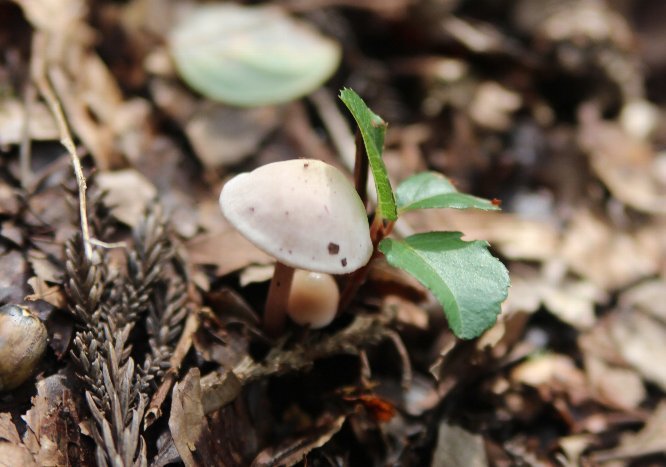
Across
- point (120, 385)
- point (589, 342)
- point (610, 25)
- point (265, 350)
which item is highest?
point (610, 25)

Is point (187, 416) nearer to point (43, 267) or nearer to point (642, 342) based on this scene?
point (43, 267)

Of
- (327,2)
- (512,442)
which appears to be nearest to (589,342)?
(512,442)

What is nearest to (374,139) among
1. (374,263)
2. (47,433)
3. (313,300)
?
(313,300)

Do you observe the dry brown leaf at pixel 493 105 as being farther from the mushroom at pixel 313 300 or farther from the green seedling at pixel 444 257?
the mushroom at pixel 313 300

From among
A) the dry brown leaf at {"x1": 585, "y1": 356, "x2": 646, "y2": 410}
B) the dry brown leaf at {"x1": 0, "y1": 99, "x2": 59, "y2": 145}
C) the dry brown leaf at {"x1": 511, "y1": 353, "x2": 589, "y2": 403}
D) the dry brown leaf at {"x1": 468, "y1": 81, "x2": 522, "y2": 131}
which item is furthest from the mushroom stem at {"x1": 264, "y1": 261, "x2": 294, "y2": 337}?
the dry brown leaf at {"x1": 468, "y1": 81, "x2": 522, "y2": 131}

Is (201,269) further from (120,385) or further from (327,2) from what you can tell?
(327,2)
